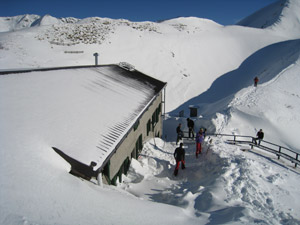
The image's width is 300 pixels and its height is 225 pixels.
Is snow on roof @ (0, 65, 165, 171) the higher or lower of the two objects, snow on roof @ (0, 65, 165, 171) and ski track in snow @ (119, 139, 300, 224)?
the higher

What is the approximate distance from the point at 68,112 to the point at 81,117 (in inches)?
17.2

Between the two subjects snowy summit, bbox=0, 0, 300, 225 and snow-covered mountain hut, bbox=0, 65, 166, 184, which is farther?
snow-covered mountain hut, bbox=0, 65, 166, 184

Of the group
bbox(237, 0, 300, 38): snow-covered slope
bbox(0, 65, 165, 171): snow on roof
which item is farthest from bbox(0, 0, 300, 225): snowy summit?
bbox(237, 0, 300, 38): snow-covered slope

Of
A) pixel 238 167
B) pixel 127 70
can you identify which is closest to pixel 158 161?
pixel 238 167

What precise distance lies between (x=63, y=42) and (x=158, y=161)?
34.1m

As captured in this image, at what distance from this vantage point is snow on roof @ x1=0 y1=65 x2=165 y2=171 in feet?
17.7

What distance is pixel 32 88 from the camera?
7676 mm

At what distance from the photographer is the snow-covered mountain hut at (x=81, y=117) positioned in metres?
5.35

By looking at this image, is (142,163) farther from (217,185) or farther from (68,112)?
(68,112)

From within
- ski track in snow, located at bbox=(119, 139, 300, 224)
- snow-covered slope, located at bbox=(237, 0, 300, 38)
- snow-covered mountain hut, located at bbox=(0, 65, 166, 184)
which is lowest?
ski track in snow, located at bbox=(119, 139, 300, 224)

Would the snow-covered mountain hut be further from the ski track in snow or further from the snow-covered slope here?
the snow-covered slope

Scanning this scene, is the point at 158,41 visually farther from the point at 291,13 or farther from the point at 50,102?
the point at 291,13

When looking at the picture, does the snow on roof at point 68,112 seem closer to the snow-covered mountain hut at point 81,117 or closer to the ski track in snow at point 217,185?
the snow-covered mountain hut at point 81,117

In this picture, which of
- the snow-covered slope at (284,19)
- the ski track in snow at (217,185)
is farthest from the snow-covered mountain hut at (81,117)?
the snow-covered slope at (284,19)
